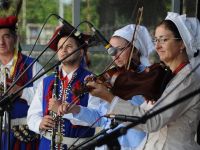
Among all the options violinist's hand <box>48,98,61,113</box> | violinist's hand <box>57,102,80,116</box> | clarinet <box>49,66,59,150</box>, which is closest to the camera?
violinist's hand <box>57,102,80,116</box>

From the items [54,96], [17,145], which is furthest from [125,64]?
[17,145]

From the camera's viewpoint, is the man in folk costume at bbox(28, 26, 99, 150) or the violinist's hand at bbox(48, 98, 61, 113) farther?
the man in folk costume at bbox(28, 26, 99, 150)

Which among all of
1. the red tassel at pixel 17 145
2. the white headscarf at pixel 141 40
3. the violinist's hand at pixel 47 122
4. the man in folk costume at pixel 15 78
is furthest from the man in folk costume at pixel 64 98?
the red tassel at pixel 17 145

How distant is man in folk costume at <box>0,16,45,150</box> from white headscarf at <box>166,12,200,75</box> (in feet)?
5.48

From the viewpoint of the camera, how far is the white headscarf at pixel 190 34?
318 centimetres

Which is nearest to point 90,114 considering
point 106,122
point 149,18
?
point 106,122

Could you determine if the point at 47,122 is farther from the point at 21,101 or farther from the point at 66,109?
the point at 21,101

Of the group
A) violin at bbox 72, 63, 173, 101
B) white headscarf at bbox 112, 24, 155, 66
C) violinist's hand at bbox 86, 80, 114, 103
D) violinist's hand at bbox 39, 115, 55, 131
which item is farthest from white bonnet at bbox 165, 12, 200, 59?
violinist's hand at bbox 39, 115, 55, 131

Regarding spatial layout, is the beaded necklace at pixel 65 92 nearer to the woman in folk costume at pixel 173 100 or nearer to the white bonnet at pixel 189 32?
the woman in folk costume at pixel 173 100

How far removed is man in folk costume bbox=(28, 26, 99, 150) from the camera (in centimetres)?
398

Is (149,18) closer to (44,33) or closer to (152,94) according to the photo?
(44,33)

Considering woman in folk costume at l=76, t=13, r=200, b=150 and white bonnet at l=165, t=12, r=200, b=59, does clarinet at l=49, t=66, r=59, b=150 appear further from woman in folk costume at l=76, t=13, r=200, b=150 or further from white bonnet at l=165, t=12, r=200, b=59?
white bonnet at l=165, t=12, r=200, b=59

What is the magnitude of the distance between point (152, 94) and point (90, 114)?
855 millimetres

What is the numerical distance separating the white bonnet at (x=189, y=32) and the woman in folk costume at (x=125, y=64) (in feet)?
Result: 1.92
